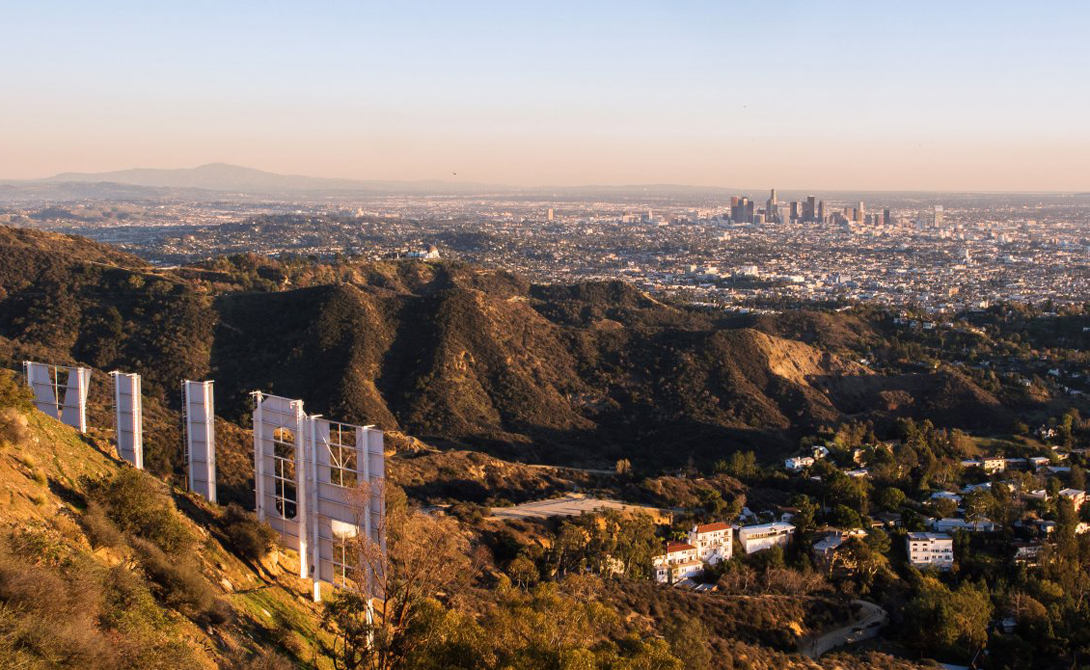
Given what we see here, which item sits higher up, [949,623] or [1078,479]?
[949,623]

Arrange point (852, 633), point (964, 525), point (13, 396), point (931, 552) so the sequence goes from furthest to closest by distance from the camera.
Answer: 1. point (964, 525)
2. point (931, 552)
3. point (852, 633)
4. point (13, 396)

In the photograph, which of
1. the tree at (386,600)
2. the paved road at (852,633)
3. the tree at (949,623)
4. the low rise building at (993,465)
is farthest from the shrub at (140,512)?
the low rise building at (993,465)

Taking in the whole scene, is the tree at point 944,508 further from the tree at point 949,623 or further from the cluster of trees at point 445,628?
the cluster of trees at point 445,628

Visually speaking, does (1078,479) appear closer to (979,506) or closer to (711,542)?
(979,506)

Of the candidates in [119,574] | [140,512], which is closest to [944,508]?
[140,512]

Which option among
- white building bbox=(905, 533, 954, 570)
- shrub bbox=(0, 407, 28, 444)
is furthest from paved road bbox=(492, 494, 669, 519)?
shrub bbox=(0, 407, 28, 444)

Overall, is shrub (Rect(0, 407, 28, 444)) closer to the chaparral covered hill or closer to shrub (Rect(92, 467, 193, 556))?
shrub (Rect(92, 467, 193, 556))
